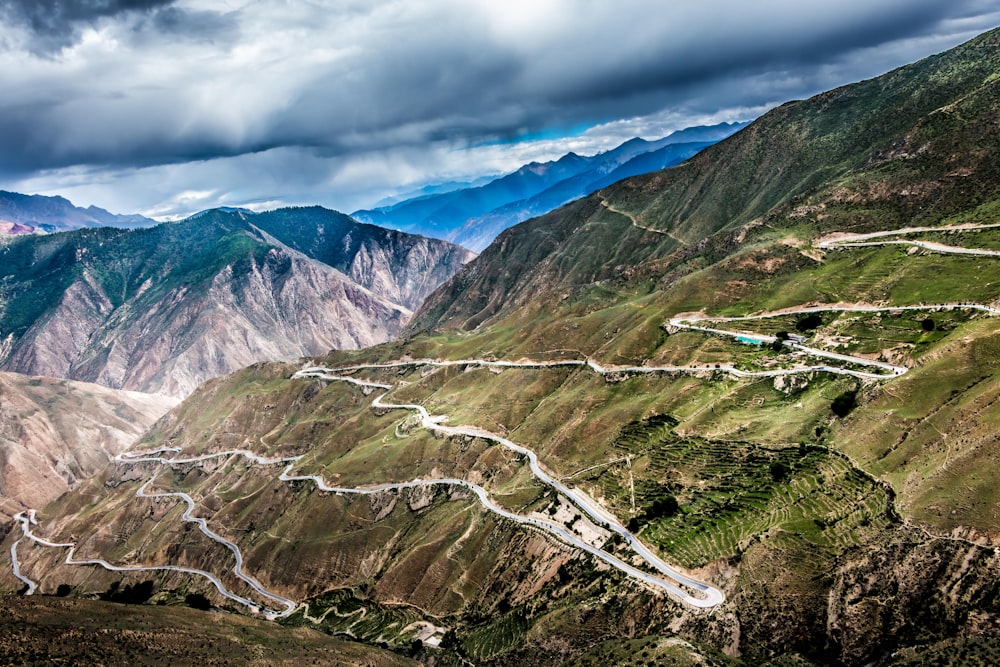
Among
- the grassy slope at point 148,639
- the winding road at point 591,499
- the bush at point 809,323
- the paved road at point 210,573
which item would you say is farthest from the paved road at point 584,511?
the bush at point 809,323

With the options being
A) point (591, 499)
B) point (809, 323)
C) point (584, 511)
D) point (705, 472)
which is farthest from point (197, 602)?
point (809, 323)

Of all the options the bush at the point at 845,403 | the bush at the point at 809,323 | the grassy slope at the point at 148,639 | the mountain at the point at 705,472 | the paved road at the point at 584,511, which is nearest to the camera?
the grassy slope at the point at 148,639

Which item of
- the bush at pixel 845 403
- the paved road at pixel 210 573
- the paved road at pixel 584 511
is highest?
the bush at pixel 845 403

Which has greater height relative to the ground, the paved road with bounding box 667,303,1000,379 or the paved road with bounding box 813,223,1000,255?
the paved road with bounding box 813,223,1000,255

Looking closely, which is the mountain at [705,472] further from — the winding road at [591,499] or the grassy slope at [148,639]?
the grassy slope at [148,639]

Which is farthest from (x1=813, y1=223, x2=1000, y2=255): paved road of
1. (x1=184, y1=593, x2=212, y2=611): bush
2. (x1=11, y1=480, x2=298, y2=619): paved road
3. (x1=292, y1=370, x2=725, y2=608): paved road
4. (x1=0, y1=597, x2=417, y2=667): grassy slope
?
(x1=184, y1=593, x2=212, y2=611): bush

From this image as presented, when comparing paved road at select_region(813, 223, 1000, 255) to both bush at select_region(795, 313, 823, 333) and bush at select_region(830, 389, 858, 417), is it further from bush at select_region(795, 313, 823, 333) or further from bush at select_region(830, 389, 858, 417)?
bush at select_region(830, 389, 858, 417)

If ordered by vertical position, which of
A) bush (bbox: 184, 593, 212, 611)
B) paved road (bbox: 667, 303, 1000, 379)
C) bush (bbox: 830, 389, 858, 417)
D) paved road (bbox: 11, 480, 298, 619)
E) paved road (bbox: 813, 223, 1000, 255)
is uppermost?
paved road (bbox: 813, 223, 1000, 255)

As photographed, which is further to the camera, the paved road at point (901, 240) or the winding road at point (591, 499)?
the paved road at point (901, 240)
